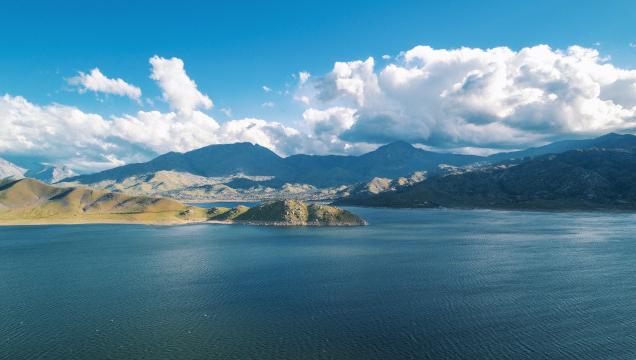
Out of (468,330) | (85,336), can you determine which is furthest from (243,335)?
(468,330)

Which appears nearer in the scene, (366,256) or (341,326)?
(341,326)

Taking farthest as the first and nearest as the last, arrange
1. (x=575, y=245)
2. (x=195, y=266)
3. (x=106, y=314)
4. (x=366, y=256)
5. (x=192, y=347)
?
(x=575, y=245), (x=366, y=256), (x=195, y=266), (x=106, y=314), (x=192, y=347)

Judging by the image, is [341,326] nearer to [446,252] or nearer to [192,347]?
[192,347]

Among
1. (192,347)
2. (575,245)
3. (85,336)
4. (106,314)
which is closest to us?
(192,347)

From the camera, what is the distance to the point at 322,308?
95.3 m

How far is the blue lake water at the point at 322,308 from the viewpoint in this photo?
71.8 m

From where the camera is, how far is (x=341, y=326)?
82438mm

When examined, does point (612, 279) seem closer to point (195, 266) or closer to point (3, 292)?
point (195, 266)

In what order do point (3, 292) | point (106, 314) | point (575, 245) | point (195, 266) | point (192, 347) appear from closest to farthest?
point (192, 347), point (106, 314), point (3, 292), point (195, 266), point (575, 245)

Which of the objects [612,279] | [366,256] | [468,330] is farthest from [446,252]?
[468,330]

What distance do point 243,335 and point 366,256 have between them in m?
102

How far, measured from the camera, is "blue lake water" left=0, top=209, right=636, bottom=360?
235 ft

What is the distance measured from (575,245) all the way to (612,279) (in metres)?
85.8

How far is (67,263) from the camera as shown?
160 m
